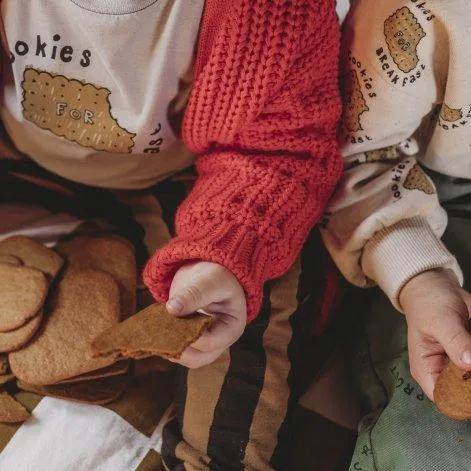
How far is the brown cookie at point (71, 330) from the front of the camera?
0.66m

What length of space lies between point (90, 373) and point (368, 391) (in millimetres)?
325

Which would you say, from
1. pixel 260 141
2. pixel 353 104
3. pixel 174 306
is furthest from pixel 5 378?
pixel 353 104

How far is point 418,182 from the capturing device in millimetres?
706

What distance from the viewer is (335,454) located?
0.79 meters

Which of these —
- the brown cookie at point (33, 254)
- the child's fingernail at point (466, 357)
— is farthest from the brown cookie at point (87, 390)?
the child's fingernail at point (466, 357)

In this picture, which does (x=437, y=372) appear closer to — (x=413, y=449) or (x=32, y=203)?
(x=413, y=449)

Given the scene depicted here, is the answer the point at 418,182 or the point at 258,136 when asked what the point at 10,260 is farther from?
the point at 418,182

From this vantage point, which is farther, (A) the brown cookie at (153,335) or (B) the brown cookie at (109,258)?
(B) the brown cookie at (109,258)

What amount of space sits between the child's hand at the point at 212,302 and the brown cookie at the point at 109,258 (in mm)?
158

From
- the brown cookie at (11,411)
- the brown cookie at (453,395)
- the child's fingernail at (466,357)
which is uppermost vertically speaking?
the child's fingernail at (466,357)

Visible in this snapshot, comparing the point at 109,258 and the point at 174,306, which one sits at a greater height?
the point at 174,306

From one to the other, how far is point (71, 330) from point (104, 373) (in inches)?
2.3

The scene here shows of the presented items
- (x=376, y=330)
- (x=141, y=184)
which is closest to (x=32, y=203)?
(x=141, y=184)

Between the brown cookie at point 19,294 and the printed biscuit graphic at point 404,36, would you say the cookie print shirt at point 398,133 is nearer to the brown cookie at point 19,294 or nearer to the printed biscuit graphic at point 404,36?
the printed biscuit graphic at point 404,36
